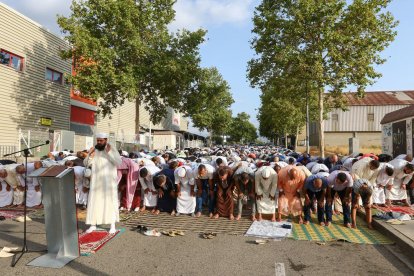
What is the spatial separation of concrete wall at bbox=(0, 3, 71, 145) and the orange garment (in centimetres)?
1533

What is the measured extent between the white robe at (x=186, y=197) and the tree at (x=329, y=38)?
11.7 m

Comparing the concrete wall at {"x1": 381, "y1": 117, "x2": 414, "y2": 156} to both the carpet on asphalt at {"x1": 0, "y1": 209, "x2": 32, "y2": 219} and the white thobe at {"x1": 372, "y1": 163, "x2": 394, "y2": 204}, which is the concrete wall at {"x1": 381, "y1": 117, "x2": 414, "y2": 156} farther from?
the carpet on asphalt at {"x1": 0, "y1": 209, "x2": 32, "y2": 219}

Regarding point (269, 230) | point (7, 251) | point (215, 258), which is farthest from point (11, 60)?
point (215, 258)

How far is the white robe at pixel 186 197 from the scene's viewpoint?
872cm

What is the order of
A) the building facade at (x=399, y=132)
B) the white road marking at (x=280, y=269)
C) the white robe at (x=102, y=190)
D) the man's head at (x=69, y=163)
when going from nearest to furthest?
the white road marking at (x=280, y=269) → the white robe at (x=102, y=190) → the man's head at (x=69, y=163) → the building facade at (x=399, y=132)

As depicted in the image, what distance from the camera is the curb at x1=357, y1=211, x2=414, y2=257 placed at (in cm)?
575

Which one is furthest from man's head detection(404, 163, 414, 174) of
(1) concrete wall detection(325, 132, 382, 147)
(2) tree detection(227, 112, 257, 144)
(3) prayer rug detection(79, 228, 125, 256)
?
(2) tree detection(227, 112, 257, 144)

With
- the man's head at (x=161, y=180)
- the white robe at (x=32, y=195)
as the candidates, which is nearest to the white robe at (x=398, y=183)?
the man's head at (x=161, y=180)

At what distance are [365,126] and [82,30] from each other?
154 feet

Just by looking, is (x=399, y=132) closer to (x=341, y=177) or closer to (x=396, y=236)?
(x=341, y=177)

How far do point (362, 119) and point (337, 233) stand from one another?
53.2 m

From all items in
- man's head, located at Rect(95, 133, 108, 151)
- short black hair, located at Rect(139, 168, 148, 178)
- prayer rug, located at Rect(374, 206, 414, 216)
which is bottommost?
prayer rug, located at Rect(374, 206, 414, 216)

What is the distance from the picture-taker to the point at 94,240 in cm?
633

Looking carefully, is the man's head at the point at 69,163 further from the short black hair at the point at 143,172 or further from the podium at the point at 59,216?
the podium at the point at 59,216
